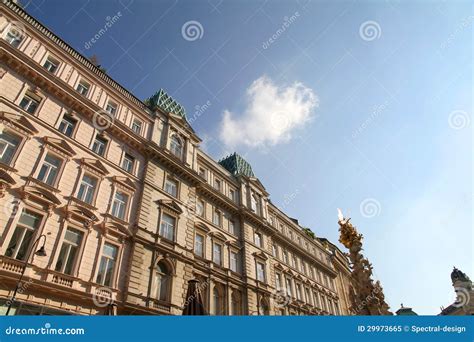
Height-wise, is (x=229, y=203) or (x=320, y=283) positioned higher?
(x=229, y=203)

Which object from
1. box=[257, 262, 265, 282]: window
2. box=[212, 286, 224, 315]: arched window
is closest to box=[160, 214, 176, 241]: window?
box=[212, 286, 224, 315]: arched window

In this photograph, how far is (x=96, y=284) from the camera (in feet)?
49.9

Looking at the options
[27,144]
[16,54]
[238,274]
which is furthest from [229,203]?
[16,54]

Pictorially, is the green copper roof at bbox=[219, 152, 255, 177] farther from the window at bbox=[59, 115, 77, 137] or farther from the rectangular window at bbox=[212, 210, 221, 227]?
the window at bbox=[59, 115, 77, 137]

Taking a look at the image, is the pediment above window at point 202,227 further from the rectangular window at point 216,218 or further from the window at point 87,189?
the window at point 87,189

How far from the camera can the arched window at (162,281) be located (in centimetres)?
1847

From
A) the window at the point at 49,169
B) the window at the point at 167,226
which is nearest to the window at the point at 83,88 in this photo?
the window at the point at 49,169

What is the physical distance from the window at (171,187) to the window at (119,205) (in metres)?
3.85

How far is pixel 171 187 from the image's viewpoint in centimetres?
2352

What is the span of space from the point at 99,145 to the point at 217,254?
1246 centimetres

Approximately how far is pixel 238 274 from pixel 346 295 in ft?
99.2

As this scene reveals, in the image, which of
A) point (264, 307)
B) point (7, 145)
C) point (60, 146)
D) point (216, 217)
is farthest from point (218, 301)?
point (7, 145)

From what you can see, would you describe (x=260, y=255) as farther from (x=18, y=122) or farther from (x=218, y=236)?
(x=18, y=122)

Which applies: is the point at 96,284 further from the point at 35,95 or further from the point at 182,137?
the point at 182,137
